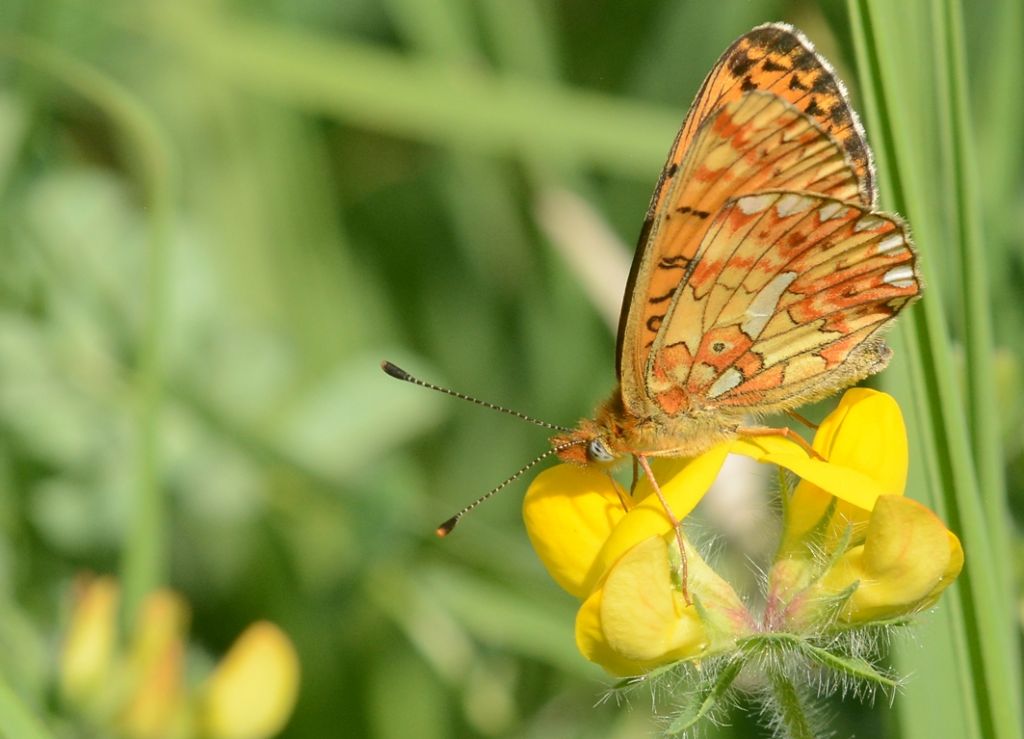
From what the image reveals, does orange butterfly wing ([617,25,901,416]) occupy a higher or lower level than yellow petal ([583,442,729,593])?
higher

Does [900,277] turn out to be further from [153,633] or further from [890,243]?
[153,633]

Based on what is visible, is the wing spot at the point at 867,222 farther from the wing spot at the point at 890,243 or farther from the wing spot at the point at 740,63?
the wing spot at the point at 740,63

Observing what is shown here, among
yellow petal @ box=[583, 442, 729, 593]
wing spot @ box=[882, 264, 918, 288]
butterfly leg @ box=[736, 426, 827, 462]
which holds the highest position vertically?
wing spot @ box=[882, 264, 918, 288]

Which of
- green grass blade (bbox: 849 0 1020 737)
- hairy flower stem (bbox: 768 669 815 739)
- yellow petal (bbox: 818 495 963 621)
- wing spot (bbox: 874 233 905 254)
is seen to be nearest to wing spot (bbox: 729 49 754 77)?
green grass blade (bbox: 849 0 1020 737)

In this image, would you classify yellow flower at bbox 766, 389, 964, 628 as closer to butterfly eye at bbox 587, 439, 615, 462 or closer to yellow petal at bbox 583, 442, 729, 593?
yellow petal at bbox 583, 442, 729, 593

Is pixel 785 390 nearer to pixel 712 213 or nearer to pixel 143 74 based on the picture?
pixel 712 213

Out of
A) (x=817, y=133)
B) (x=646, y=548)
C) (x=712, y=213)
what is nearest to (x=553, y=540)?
(x=646, y=548)

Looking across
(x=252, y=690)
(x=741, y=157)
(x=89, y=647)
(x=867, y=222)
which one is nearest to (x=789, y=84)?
(x=741, y=157)
